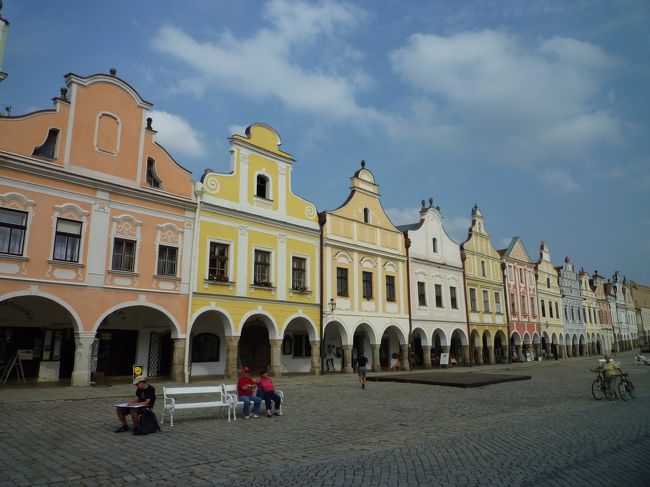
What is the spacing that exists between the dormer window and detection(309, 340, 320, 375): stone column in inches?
459

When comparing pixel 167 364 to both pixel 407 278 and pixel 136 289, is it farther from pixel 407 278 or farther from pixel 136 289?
pixel 407 278

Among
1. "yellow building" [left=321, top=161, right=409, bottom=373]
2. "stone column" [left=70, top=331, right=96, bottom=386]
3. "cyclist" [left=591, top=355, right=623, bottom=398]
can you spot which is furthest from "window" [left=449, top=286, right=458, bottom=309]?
"stone column" [left=70, top=331, right=96, bottom=386]

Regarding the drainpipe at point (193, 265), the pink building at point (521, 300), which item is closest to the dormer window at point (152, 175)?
the drainpipe at point (193, 265)

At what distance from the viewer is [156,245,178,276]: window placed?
2055 centimetres

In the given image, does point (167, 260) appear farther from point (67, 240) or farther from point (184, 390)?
point (184, 390)

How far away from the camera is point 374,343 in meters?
29.6

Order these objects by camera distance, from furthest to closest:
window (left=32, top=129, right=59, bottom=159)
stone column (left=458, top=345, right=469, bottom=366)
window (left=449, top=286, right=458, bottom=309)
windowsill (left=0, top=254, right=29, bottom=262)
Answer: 1. stone column (left=458, top=345, right=469, bottom=366)
2. window (left=449, top=286, right=458, bottom=309)
3. window (left=32, top=129, right=59, bottom=159)
4. windowsill (left=0, top=254, right=29, bottom=262)

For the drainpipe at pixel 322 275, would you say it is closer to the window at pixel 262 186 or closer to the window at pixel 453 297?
the window at pixel 262 186

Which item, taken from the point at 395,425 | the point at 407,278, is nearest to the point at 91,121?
the point at 395,425

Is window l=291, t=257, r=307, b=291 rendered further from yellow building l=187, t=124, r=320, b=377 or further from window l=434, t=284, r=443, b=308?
window l=434, t=284, r=443, b=308

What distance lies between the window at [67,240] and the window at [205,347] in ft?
24.4

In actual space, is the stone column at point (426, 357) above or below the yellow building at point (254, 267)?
below

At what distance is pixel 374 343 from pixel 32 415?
20.8m

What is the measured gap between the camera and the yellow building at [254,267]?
22.3 meters
